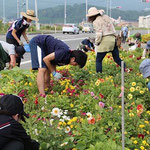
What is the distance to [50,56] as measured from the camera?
15.6ft

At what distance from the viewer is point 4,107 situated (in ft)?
8.74

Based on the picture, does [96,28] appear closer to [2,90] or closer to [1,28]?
[2,90]

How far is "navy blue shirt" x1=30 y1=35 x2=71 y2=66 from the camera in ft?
15.4

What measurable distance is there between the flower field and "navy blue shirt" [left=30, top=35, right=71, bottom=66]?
1.70 feet

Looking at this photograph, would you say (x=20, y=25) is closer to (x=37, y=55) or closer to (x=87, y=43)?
(x=37, y=55)

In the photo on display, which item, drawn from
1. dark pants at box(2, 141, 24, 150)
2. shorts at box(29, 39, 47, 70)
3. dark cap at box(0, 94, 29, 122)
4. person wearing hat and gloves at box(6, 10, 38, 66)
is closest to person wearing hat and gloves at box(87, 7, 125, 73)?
person wearing hat and gloves at box(6, 10, 38, 66)

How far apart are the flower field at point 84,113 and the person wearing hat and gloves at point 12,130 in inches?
10.1

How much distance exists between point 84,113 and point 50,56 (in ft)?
3.77

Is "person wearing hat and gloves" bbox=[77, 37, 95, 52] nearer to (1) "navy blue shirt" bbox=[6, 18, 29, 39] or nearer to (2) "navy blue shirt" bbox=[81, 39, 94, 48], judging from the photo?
(2) "navy blue shirt" bbox=[81, 39, 94, 48]

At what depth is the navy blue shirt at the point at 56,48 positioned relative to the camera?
15.4ft

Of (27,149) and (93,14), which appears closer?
(27,149)

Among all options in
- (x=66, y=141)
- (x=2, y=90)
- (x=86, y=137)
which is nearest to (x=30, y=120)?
(x=66, y=141)

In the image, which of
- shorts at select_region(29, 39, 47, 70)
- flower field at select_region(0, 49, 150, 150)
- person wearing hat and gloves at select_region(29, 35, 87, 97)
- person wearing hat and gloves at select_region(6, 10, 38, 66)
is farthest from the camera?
person wearing hat and gloves at select_region(6, 10, 38, 66)

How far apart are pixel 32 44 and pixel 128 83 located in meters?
1.82
